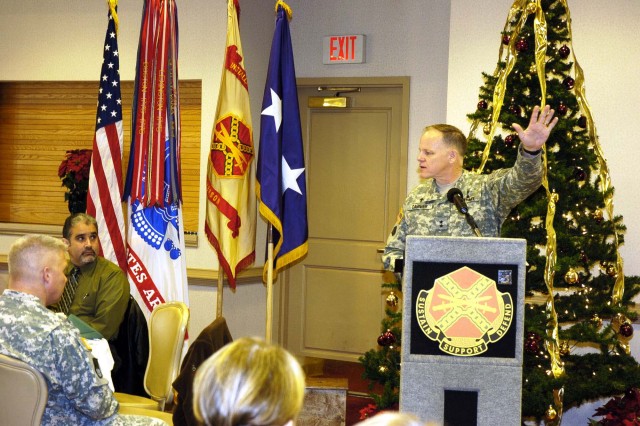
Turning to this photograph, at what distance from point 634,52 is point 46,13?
4.57 meters

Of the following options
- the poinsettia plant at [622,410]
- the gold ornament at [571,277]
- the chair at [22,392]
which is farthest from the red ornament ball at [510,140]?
the chair at [22,392]

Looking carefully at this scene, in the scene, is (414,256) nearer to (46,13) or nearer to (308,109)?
(308,109)

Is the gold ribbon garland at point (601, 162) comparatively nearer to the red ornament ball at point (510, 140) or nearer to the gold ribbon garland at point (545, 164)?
the gold ribbon garland at point (545, 164)

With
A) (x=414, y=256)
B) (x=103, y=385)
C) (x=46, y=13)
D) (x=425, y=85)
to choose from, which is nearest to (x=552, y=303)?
(x=414, y=256)

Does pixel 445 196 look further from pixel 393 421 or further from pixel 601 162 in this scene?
pixel 393 421

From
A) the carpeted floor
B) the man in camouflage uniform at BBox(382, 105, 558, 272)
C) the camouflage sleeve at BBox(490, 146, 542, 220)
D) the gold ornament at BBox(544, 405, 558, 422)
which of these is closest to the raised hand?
the camouflage sleeve at BBox(490, 146, 542, 220)

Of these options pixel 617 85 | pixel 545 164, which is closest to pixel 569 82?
pixel 545 164

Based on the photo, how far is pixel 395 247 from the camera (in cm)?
355

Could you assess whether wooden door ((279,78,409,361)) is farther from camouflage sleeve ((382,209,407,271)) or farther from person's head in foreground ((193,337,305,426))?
person's head in foreground ((193,337,305,426))

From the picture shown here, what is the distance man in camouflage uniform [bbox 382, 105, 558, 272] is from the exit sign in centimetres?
301

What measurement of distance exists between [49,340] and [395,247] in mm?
1504

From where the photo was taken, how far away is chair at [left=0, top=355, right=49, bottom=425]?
265cm

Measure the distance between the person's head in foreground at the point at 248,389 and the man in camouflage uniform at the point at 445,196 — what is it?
198 cm

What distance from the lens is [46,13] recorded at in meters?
6.78
